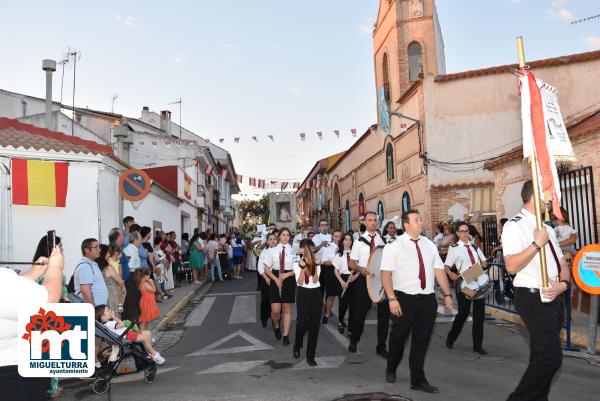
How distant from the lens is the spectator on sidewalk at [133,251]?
30.7ft

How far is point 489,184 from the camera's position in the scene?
62.9ft

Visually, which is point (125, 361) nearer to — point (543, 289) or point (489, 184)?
point (543, 289)

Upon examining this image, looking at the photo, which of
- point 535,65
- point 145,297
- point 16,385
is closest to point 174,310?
point 145,297

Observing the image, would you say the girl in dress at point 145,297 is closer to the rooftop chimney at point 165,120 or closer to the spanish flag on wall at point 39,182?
the spanish flag on wall at point 39,182

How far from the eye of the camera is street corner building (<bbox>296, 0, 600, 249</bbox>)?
1820 cm

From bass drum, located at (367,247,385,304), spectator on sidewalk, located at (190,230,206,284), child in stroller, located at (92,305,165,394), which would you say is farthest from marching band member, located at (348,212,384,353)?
spectator on sidewalk, located at (190,230,206,284)

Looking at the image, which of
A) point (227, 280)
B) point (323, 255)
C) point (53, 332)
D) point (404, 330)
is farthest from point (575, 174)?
point (227, 280)

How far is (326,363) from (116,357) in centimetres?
257

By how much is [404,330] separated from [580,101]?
54.5 feet

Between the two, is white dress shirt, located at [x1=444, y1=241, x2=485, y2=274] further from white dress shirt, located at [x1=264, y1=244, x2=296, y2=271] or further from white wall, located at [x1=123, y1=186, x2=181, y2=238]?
white wall, located at [x1=123, y1=186, x2=181, y2=238]

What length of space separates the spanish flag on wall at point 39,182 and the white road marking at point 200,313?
3.56 m

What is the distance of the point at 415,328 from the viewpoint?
5.31 m

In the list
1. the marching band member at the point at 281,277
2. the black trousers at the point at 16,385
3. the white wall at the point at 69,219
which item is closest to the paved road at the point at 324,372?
the marching band member at the point at 281,277

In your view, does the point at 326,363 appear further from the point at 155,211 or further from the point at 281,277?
the point at 155,211
